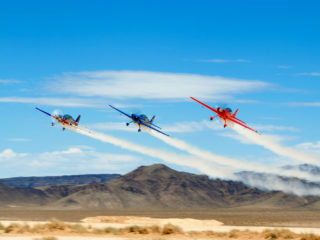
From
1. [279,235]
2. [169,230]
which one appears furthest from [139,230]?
[279,235]

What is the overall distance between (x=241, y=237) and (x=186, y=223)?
3413cm

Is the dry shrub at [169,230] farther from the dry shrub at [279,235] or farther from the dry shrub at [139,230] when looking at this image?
Answer: the dry shrub at [279,235]

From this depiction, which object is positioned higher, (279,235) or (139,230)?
(279,235)

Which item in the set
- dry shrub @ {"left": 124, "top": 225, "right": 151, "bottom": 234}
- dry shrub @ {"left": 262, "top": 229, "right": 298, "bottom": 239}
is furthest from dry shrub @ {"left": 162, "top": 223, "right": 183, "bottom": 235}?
dry shrub @ {"left": 262, "top": 229, "right": 298, "bottom": 239}

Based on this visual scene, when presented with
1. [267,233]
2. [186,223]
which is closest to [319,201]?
[186,223]

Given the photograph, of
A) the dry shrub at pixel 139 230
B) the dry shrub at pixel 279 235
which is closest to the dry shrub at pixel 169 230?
the dry shrub at pixel 139 230

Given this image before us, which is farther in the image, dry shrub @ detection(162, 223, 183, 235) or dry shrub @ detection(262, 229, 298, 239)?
dry shrub @ detection(162, 223, 183, 235)

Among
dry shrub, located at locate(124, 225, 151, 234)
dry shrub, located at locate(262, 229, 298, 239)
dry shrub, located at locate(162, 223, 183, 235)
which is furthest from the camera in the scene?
dry shrub, located at locate(124, 225, 151, 234)

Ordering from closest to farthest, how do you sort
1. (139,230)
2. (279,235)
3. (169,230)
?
(279,235) < (169,230) < (139,230)

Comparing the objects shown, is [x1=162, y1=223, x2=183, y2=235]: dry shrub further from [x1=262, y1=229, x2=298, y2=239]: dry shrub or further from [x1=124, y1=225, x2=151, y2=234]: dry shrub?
[x1=262, y1=229, x2=298, y2=239]: dry shrub

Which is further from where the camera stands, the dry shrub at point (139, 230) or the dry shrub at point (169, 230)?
the dry shrub at point (139, 230)

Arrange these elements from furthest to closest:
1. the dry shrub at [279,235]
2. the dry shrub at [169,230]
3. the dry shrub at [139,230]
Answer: the dry shrub at [139,230] → the dry shrub at [169,230] → the dry shrub at [279,235]

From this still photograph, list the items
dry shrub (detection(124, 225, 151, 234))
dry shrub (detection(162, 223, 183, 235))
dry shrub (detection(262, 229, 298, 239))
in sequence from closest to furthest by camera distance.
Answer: dry shrub (detection(262, 229, 298, 239))
dry shrub (detection(162, 223, 183, 235))
dry shrub (detection(124, 225, 151, 234))

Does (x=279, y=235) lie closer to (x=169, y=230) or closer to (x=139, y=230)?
(x=169, y=230)
